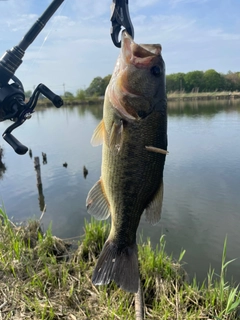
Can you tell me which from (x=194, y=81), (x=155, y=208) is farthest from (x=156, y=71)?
(x=194, y=81)

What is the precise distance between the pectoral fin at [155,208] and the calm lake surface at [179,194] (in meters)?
4.49

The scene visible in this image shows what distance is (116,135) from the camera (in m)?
1.78

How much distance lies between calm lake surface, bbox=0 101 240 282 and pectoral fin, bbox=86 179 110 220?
450cm

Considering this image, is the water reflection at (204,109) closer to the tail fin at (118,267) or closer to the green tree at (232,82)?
the green tree at (232,82)

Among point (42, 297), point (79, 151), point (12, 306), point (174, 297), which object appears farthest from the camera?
point (79, 151)

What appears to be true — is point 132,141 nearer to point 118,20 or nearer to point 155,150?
point 155,150

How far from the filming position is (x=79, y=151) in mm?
18109

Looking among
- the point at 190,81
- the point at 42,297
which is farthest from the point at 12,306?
the point at 190,81

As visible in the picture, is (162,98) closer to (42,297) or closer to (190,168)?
(42,297)

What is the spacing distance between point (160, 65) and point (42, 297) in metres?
2.98

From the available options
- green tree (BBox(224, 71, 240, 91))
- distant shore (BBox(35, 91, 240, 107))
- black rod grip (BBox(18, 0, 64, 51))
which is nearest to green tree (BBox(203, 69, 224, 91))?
green tree (BBox(224, 71, 240, 91))

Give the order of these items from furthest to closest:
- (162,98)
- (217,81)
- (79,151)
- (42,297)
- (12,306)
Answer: (217,81) < (79,151) < (42,297) < (12,306) < (162,98)

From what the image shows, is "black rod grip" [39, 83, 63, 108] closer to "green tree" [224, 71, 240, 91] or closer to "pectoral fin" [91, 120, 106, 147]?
"pectoral fin" [91, 120, 106, 147]

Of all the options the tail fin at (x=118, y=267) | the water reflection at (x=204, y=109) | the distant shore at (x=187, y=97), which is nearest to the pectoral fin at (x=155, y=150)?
the tail fin at (x=118, y=267)
